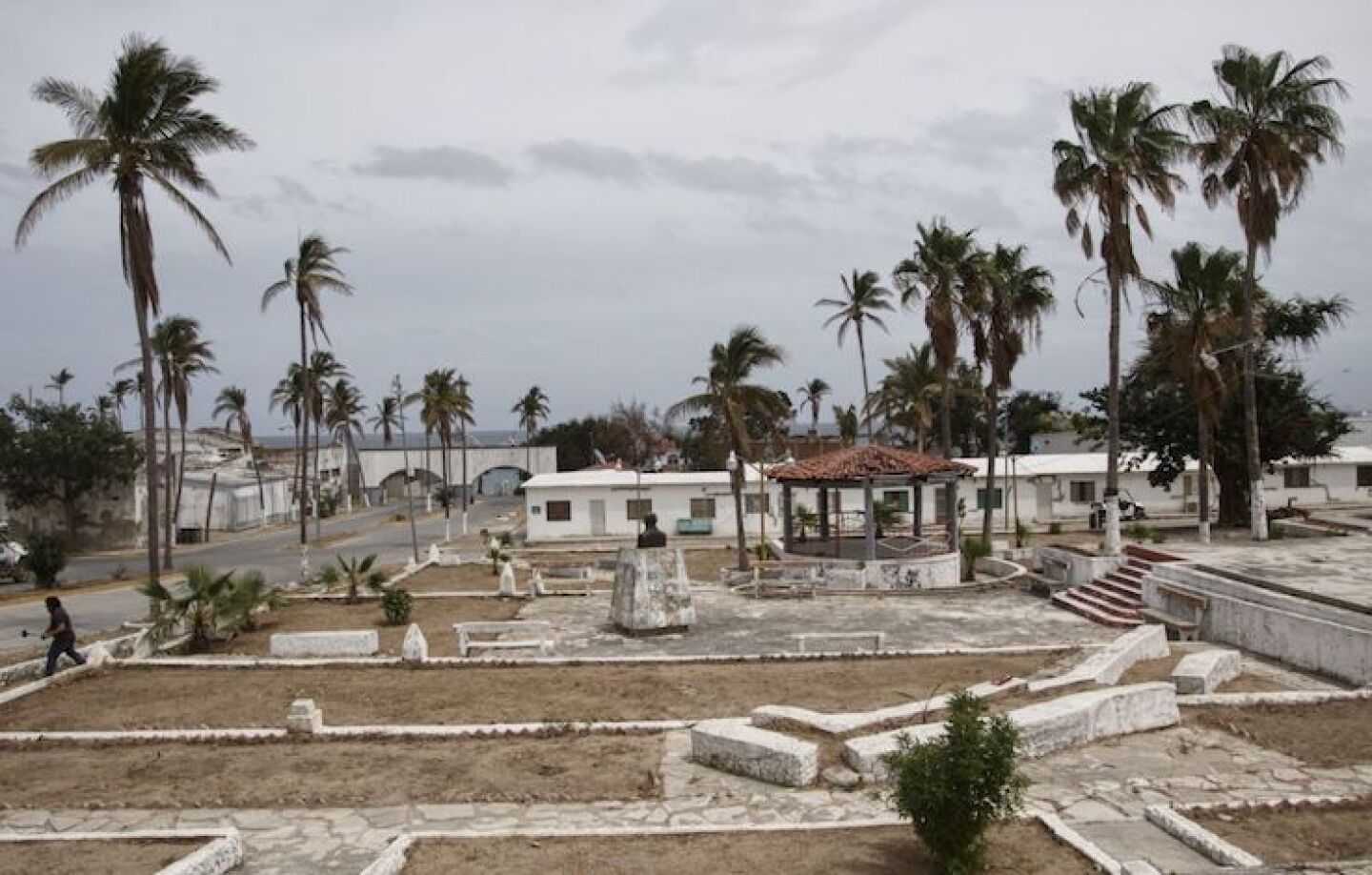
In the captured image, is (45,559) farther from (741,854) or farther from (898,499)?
(898,499)

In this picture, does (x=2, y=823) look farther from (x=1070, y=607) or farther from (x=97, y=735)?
(x=1070, y=607)

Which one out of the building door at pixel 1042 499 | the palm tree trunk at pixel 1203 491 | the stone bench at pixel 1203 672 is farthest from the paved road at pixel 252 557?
the building door at pixel 1042 499

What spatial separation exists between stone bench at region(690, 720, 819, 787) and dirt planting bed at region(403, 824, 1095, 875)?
1.32 m

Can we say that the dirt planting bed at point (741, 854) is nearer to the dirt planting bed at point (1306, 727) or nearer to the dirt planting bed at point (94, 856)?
the dirt planting bed at point (94, 856)

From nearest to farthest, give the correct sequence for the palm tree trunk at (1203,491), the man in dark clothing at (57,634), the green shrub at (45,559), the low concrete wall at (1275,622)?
the low concrete wall at (1275,622) < the man in dark clothing at (57,634) < the palm tree trunk at (1203,491) < the green shrub at (45,559)

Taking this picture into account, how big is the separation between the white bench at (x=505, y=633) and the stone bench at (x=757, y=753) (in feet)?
23.5

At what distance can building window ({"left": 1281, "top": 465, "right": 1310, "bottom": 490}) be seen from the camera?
45.1 meters

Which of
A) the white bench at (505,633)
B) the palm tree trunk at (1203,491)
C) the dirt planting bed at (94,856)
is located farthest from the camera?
the palm tree trunk at (1203,491)

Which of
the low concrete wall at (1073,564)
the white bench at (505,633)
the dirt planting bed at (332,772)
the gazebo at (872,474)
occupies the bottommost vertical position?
the dirt planting bed at (332,772)

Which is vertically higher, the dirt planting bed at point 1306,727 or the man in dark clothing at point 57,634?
the man in dark clothing at point 57,634

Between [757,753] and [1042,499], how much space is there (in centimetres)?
3860

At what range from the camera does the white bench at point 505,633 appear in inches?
677

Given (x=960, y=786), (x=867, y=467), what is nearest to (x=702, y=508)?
(x=867, y=467)

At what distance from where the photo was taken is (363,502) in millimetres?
81562
